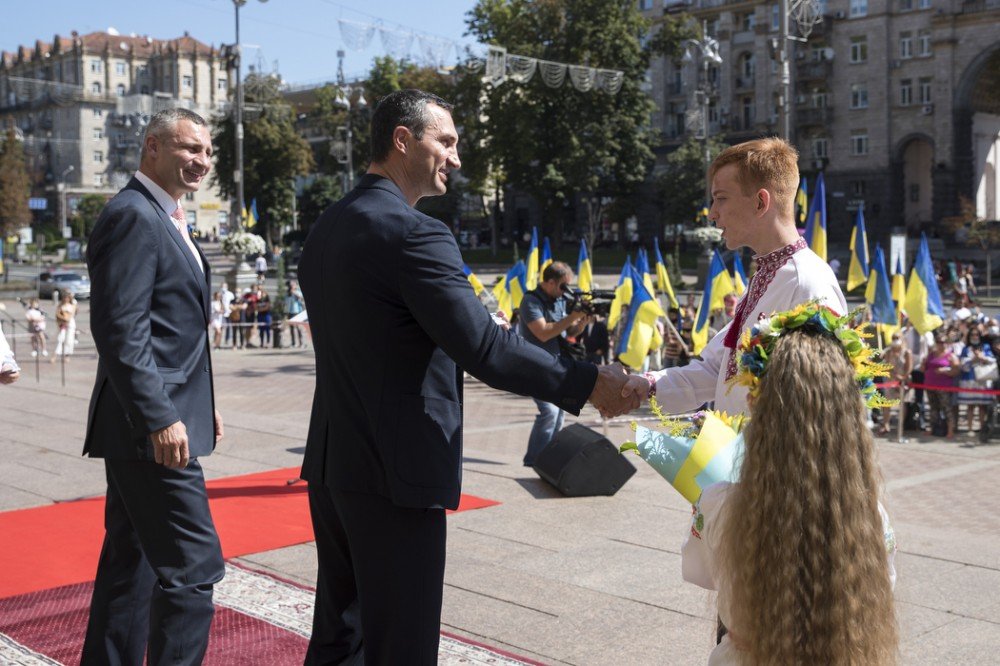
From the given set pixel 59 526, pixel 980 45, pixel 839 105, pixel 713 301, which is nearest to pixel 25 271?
pixel 839 105

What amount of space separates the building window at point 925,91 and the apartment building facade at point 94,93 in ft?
224

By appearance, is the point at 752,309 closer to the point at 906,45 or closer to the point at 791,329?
the point at 791,329

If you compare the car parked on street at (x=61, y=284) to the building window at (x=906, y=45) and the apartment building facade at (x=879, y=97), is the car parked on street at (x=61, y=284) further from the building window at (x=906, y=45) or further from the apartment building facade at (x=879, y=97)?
the building window at (x=906, y=45)

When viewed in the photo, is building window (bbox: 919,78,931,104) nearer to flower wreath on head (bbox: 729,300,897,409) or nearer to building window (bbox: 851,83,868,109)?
building window (bbox: 851,83,868,109)

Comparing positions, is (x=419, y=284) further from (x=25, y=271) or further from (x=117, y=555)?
(x=25, y=271)

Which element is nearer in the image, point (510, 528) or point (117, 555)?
point (117, 555)

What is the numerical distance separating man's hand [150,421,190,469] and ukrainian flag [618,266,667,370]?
10.1 metres

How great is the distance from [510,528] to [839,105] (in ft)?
177

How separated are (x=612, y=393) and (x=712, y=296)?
479 inches

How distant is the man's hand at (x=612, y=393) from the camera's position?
11.0ft

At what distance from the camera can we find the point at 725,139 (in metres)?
60.1

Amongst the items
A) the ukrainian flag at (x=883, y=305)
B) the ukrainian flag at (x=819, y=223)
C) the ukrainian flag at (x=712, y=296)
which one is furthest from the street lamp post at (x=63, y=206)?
the ukrainian flag at (x=883, y=305)

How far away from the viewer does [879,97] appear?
55219 millimetres

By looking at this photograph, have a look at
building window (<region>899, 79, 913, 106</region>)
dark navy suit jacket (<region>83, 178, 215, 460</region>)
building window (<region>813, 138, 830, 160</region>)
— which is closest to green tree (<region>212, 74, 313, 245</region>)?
building window (<region>813, 138, 830, 160</region>)
